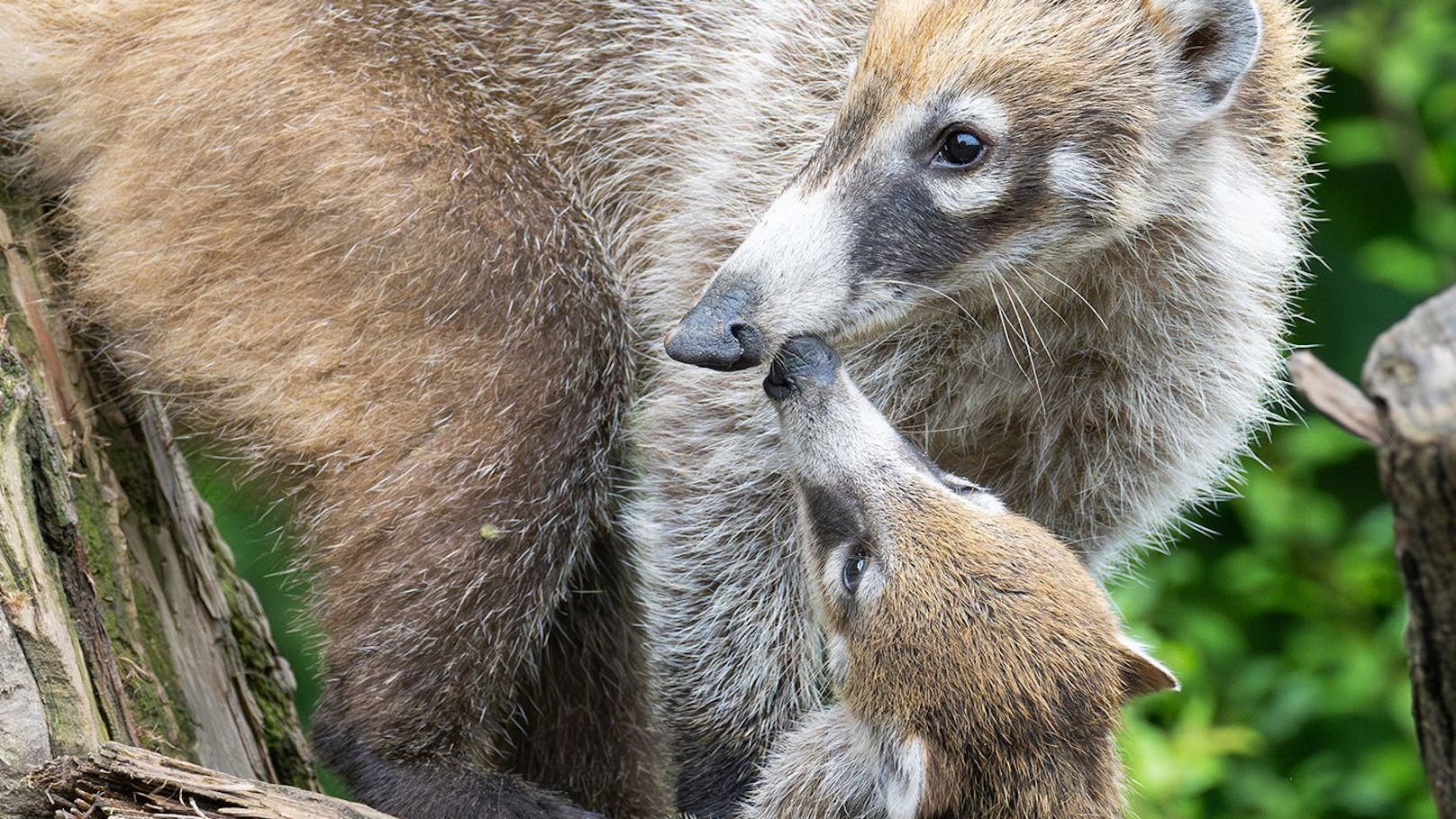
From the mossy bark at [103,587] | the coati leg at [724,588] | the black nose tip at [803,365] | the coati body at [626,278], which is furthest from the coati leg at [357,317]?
the black nose tip at [803,365]

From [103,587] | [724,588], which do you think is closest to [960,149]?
[724,588]

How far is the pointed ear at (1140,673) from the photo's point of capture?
10.5ft

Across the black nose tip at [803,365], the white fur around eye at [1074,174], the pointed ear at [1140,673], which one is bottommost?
the pointed ear at [1140,673]

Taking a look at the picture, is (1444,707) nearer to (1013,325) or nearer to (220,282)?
(1013,325)

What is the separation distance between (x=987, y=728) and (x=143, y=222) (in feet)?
7.31

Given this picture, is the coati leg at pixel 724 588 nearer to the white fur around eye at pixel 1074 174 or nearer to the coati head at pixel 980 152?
the coati head at pixel 980 152

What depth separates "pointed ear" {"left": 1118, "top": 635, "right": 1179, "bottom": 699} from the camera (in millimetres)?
3199

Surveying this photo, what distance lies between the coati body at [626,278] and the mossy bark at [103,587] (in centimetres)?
17

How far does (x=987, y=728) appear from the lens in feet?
9.95

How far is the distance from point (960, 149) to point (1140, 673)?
117cm

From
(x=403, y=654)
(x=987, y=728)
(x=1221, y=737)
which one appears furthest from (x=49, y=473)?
(x=1221, y=737)

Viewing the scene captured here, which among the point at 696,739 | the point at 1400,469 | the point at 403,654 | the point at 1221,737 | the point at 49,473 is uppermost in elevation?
the point at 1400,469

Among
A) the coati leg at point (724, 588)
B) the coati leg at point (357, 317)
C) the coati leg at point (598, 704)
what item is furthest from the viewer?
the coati leg at point (598, 704)

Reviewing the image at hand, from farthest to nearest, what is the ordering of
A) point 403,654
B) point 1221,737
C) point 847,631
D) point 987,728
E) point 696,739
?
point 1221,737 < point 696,739 < point 403,654 < point 847,631 < point 987,728
